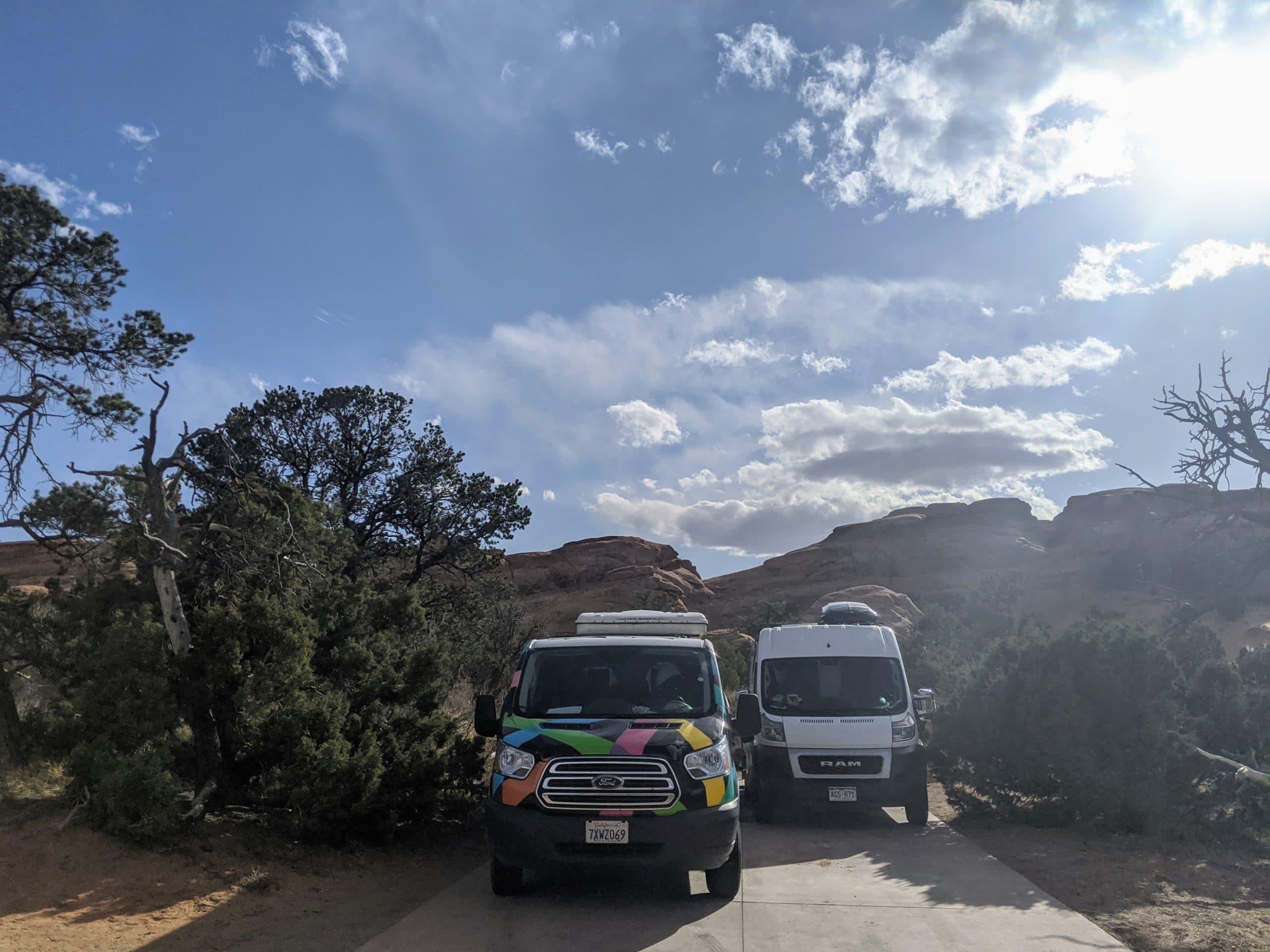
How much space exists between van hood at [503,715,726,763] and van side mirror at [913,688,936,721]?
529 cm

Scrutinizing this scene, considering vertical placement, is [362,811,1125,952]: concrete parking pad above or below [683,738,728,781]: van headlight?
below

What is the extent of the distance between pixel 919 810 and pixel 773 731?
206 cm

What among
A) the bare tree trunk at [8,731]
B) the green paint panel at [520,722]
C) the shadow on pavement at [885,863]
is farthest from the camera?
the bare tree trunk at [8,731]

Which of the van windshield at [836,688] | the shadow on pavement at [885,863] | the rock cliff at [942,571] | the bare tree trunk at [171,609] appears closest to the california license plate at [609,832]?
the shadow on pavement at [885,863]

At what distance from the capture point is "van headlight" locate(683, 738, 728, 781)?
724 cm

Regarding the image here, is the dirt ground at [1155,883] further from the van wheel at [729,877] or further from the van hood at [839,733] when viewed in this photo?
the van wheel at [729,877]

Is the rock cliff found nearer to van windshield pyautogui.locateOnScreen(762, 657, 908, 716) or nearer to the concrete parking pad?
van windshield pyautogui.locateOnScreen(762, 657, 908, 716)

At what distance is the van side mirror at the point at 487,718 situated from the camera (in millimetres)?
8078

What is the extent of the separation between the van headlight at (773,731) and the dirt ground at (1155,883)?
8.51 feet

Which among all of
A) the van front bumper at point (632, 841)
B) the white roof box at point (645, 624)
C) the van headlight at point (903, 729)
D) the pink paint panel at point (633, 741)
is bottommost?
the van front bumper at point (632, 841)

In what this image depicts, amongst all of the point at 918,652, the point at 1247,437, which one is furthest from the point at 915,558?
the point at 1247,437

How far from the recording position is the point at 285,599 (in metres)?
10.3

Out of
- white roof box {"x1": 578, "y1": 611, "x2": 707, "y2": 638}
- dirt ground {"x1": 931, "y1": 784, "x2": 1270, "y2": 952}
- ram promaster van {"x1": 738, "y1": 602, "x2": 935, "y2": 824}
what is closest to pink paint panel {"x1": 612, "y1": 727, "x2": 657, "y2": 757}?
white roof box {"x1": 578, "y1": 611, "x2": 707, "y2": 638}

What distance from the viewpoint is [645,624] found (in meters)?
9.77
